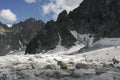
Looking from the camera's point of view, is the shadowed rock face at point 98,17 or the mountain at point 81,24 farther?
the mountain at point 81,24

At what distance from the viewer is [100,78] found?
1997cm

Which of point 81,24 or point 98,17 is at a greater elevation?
point 98,17

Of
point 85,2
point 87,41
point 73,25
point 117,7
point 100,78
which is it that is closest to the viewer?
point 100,78

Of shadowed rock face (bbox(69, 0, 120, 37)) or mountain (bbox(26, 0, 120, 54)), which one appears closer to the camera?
shadowed rock face (bbox(69, 0, 120, 37))

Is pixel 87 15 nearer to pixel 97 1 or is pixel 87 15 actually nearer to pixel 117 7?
pixel 97 1

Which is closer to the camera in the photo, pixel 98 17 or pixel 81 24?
pixel 98 17

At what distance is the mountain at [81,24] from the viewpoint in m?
108

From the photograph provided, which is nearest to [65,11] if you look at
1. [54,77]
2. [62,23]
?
[62,23]

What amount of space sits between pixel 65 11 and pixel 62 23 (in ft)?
29.1

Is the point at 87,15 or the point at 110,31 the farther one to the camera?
the point at 87,15

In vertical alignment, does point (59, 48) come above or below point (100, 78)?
above

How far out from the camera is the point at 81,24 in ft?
395

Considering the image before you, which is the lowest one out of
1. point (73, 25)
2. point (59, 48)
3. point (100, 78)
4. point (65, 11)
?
point (100, 78)

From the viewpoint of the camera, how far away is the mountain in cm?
10850
